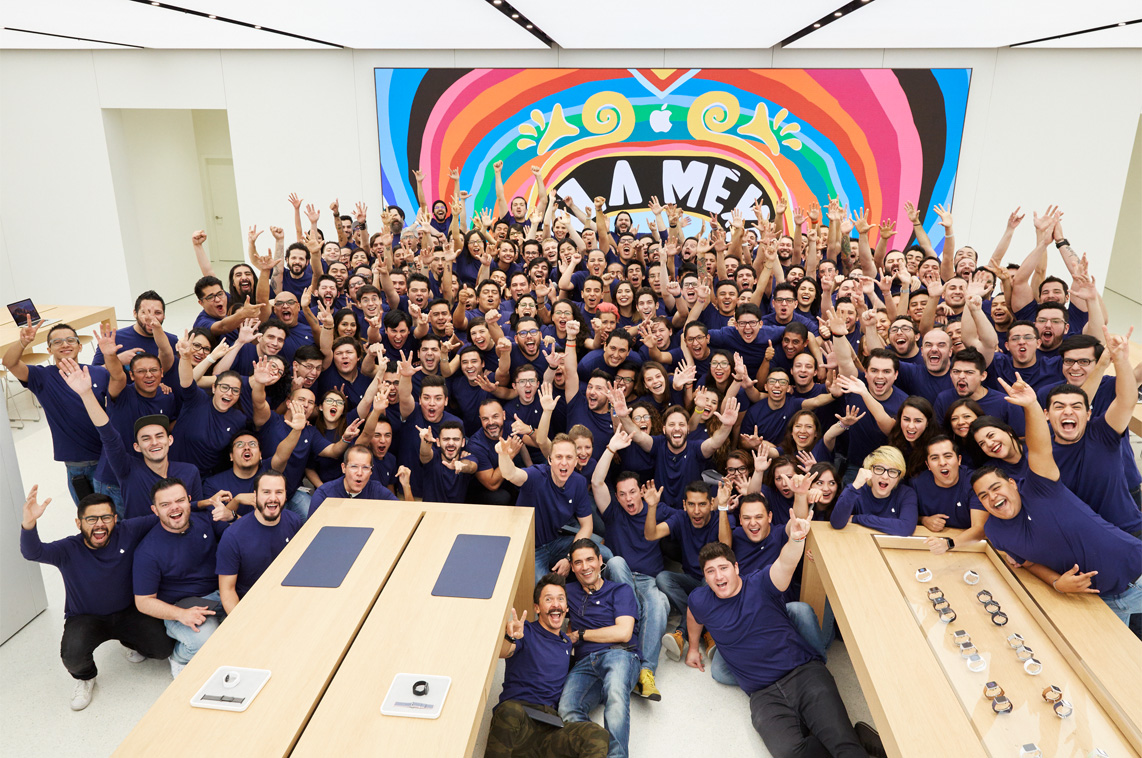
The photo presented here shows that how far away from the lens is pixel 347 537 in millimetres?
3699

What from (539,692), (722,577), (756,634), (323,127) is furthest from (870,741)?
(323,127)

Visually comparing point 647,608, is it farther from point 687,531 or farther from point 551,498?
point 551,498

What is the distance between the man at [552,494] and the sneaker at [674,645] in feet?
1.90

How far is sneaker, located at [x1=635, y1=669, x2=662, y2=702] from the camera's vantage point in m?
3.76

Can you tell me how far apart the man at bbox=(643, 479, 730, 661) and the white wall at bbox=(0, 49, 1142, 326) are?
690cm

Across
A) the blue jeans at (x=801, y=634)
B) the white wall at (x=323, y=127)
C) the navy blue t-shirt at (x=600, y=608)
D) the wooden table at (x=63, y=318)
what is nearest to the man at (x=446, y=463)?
the navy blue t-shirt at (x=600, y=608)

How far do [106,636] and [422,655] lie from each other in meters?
2.04

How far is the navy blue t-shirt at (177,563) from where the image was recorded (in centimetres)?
378

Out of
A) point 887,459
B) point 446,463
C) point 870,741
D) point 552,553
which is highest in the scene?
point 887,459

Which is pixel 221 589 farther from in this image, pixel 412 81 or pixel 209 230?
pixel 209 230

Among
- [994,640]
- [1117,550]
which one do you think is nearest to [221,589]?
[994,640]
